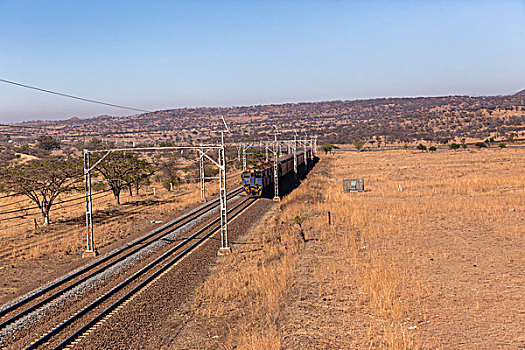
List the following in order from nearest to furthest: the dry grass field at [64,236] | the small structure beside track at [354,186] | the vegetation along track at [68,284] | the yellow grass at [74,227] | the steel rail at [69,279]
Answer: the vegetation along track at [68,284], the steel rail at [69,279], the dry grass field at [64,236], the yellow grass at [74,227], the small structure beside track at [354,186]

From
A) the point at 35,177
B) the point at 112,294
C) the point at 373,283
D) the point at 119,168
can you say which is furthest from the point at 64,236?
the point at 373,283

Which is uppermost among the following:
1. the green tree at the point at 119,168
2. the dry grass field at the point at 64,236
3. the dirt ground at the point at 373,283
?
the green tree at the point at 119,168

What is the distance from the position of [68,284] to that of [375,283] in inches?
460

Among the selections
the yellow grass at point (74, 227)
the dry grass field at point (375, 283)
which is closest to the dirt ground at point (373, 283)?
the dry grass field at point (375, 283)

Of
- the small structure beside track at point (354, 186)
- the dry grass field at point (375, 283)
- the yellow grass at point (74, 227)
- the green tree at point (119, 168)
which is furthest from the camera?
the small structure beside track at point (354, 186)

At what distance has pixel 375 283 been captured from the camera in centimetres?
1541

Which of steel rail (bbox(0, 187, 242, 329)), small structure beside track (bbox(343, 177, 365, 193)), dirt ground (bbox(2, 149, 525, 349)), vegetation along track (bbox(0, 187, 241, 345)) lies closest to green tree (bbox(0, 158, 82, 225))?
steel rail (bbox(0, 187, 242, 329))

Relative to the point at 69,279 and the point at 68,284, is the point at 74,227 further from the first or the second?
Answer: the point at 68,284

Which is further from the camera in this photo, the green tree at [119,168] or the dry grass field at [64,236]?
the green tree at [119,168]

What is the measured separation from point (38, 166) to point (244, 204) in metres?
16.0

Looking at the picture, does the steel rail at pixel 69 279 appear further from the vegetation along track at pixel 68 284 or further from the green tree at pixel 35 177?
the green tree at pixel 35 177

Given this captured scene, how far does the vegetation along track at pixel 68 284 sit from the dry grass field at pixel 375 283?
16.0 feet

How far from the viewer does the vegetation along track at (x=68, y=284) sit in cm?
1454

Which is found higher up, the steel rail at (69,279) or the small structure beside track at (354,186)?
the small structure beside track at (354,186)
